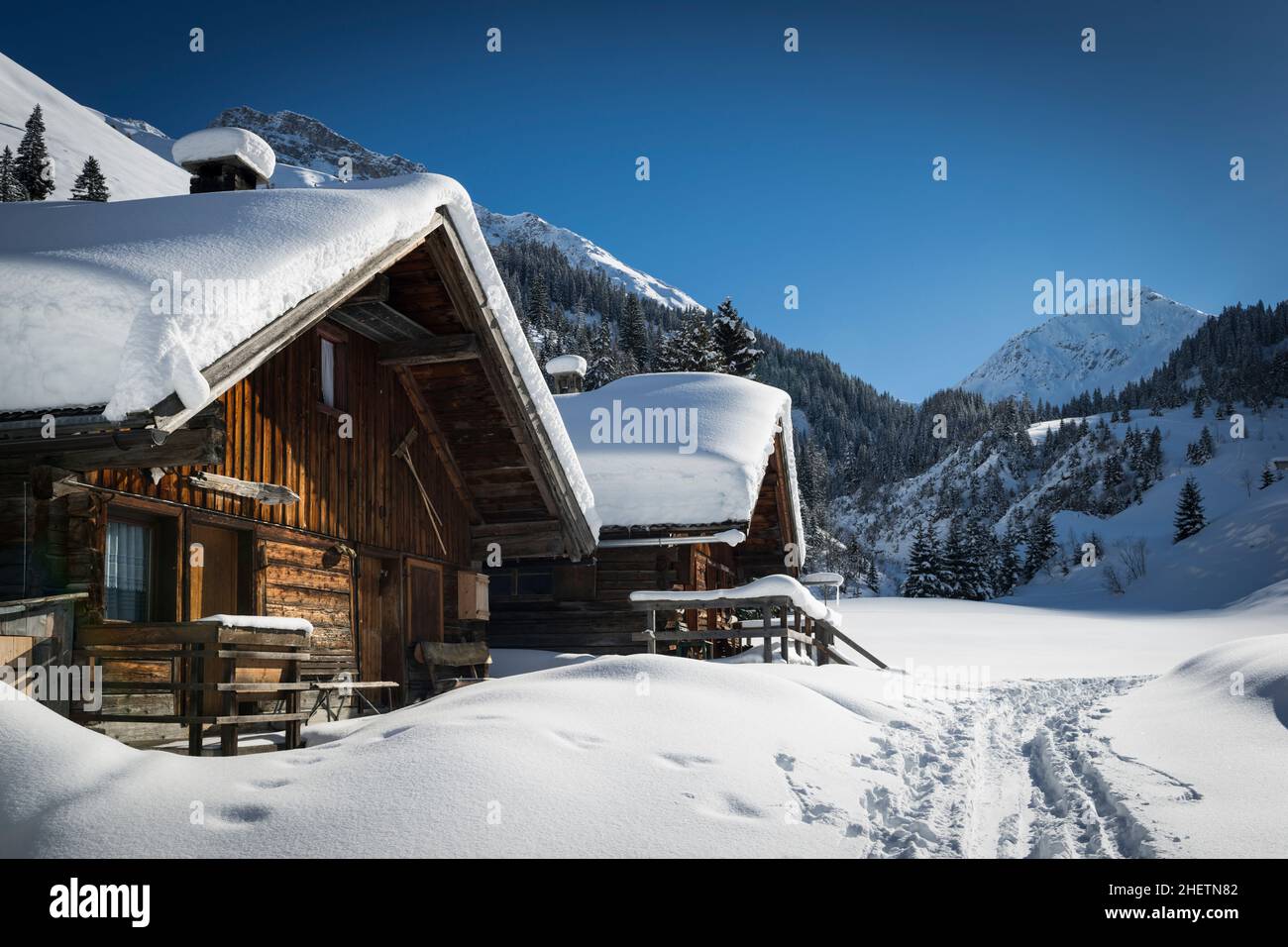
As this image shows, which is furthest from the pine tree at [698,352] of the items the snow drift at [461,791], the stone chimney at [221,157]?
the snow drift at [461,791]

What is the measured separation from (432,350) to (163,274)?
4.89 meters

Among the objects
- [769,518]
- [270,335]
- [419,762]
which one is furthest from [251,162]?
[769,518]

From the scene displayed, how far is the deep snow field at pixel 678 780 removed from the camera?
187 inches

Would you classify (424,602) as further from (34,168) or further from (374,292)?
(34,168)

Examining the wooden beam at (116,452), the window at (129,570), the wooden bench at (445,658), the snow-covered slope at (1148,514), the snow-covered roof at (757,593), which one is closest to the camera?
the wooden beam at (116,452)

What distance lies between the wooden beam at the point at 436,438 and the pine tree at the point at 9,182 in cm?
7684

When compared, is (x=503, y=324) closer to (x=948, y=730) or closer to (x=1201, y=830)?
(x=948, y=730)

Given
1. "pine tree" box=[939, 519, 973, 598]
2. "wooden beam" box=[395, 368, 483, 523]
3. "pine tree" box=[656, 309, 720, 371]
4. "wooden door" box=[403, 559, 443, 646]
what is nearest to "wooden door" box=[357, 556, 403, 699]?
"wooden door" box=[403, 559, 443, 646]

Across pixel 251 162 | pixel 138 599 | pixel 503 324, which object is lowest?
pixel 138 599

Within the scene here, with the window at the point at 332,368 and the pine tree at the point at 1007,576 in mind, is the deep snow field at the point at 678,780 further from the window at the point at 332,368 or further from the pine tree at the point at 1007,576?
the pine tree at the point at 1007,576

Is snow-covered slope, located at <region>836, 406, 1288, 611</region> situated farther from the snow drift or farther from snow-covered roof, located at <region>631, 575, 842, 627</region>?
the snow drift
